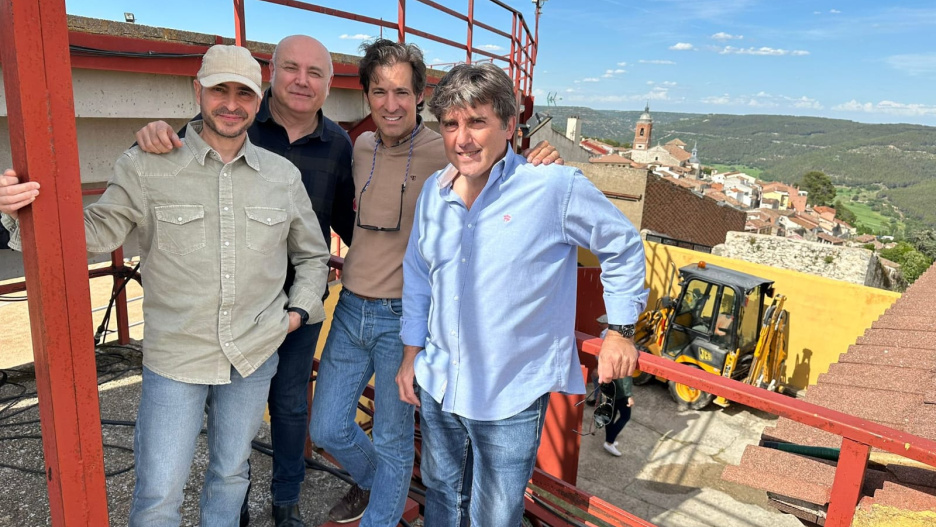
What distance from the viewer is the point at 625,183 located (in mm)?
18516

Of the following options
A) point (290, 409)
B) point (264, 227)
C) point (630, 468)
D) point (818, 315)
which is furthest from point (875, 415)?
point (818, 315)

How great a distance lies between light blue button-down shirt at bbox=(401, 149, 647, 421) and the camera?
1754 millimetres

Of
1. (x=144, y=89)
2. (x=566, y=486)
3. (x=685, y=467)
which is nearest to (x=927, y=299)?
(x=685, y=467)

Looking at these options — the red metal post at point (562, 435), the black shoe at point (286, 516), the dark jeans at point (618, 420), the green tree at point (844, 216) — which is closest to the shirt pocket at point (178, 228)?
the black shoe at point (286, 516)

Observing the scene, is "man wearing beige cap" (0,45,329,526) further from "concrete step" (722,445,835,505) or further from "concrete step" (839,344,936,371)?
"concrete step" (839,344,936,371)

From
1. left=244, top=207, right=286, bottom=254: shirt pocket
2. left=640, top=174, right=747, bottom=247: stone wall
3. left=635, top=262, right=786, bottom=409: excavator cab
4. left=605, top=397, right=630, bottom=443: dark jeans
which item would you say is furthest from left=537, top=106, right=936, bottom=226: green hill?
left=244, top=207, right=286, bottom=254: shirt pocket

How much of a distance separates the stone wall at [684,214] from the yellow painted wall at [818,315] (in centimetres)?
735

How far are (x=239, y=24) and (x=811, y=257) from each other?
13.2 meters

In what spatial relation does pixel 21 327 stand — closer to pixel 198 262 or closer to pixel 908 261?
pixel 198 262

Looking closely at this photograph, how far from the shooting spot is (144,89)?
3.77m

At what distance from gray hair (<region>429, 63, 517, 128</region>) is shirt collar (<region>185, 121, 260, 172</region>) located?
0.61 m

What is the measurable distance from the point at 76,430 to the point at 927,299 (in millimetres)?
7599

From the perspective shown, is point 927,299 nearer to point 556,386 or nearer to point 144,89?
point 556,386

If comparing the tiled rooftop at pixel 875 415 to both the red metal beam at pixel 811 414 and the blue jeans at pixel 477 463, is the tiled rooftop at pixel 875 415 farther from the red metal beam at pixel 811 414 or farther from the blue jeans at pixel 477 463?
the blue jeans at pixel 477 463
